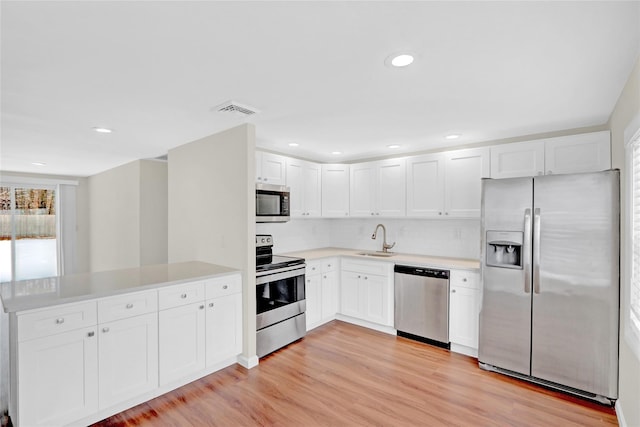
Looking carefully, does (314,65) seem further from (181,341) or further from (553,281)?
(553,281)

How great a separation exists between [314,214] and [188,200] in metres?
1.65

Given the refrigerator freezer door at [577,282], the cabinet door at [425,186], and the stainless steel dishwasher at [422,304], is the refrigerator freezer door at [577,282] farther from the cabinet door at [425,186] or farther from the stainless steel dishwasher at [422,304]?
the cabinet door at [425,186]

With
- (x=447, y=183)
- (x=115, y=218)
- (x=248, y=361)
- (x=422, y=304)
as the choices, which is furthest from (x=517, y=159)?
(x=115, y=218)

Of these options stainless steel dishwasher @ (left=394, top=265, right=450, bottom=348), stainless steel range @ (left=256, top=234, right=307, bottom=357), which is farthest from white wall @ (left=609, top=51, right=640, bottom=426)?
stainless steel range @ (left=256, top=234, right=307, bottom=357)

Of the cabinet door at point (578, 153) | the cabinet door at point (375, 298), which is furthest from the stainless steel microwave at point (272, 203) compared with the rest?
the cabinet door at point (578, 153)

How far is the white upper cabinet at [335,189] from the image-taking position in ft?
14.9

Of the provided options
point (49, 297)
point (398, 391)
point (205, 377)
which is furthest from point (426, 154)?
point (49, 297)

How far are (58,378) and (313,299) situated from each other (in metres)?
2.51

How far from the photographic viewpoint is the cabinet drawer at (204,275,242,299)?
2834mm

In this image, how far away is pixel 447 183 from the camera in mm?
3695

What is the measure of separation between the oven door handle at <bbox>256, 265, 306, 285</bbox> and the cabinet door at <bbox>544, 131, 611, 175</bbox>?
110 inches

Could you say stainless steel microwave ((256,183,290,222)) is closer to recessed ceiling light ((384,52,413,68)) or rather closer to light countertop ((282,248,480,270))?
light countertop ((282,248,480,270))

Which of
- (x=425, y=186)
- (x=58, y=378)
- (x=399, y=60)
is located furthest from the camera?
(x=425, y=186)

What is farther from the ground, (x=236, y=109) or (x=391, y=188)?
(x=236, y=109)
